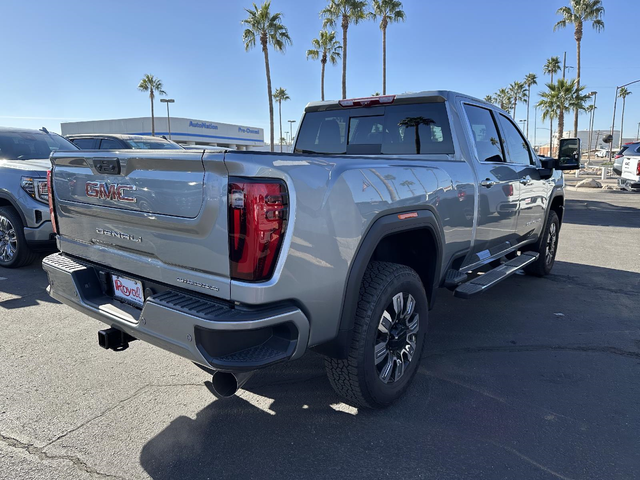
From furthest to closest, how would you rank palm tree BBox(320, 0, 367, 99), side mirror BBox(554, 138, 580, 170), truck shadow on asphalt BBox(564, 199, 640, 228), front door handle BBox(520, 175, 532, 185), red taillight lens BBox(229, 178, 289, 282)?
palm tree BBox(320, 0, 367, 99) → truck shadow on asphalt BBox(564, 199, 640, 228) → side mirror BBox(554, 138, 580, 170) → front door handle BBox(520, 175, 532, 185) → red taillight lens BBox(229, 178, 289, 282)

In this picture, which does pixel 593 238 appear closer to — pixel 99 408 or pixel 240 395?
pixel 240 395

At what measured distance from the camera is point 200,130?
2341 inches

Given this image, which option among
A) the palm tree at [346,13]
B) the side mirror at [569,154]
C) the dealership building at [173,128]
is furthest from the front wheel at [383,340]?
the dealership building at [173,128]

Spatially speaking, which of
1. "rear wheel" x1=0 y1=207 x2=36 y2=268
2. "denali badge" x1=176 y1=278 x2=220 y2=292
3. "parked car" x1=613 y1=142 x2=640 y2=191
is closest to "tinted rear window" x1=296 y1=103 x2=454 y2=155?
"denali badge" x1=176 y1=278 x2=220 y2=292

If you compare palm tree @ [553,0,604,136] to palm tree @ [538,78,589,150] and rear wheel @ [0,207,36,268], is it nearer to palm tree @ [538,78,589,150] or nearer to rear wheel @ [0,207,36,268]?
palm tree @ [538,78,589,150]

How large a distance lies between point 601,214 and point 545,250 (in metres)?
8.02

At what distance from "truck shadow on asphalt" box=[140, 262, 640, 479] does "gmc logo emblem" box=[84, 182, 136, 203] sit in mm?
1348

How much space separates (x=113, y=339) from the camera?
8.86ft

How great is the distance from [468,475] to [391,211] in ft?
4.66

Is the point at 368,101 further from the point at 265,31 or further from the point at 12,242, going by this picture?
the point at 265,31

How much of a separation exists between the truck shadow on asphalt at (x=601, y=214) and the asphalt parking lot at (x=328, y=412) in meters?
7.55

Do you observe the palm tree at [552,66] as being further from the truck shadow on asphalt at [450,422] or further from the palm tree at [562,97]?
the truck shadow on asphalt at [450,422]

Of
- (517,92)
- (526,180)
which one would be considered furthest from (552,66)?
(526,180)

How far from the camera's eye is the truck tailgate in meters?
2.13
